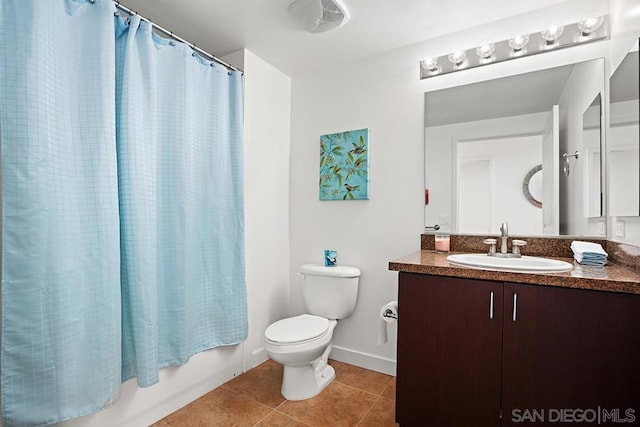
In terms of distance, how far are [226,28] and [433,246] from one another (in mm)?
1908

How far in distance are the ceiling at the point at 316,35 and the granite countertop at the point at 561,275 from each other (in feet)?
4.62

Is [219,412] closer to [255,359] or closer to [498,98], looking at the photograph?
[255,359]

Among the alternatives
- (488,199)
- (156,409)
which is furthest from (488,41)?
(156,409)

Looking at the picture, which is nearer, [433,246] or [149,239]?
[149,239]

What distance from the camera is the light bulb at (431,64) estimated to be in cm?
208

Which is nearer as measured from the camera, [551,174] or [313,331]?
[551,174]

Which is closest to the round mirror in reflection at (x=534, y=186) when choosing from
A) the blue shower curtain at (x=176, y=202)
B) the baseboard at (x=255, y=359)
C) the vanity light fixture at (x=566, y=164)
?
the vanity light fixture at (x=566, y=164)

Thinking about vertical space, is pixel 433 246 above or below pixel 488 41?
below

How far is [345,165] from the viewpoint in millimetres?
2420

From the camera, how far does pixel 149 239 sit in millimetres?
1557

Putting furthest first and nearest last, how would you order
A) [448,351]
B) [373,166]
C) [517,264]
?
[373,166]
[517,264]
[448,351]

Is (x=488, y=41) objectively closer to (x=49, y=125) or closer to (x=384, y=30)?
(x=384, y=30)

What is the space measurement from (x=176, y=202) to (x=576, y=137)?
217 centimetres

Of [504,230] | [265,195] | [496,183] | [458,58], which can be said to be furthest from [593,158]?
[265,195]
